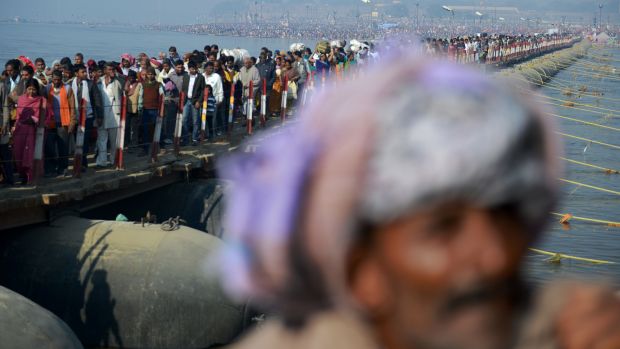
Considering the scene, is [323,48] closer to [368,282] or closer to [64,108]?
[64,108]

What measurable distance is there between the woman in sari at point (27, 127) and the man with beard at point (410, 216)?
499 inches

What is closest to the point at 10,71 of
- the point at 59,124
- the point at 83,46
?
the point at 59,124

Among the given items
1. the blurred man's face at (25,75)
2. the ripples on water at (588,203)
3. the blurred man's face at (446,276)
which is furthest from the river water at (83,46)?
the blurred man's face at (446,276)

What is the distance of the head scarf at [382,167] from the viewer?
1243 millimetres

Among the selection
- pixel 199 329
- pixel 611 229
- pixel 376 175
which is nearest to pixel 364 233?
pixel 376 175

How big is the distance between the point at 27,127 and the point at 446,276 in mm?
13012

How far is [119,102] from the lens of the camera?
16.3 metres

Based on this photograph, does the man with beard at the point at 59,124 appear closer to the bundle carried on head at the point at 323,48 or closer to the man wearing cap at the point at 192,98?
the man wearing cap at the point at 192,98

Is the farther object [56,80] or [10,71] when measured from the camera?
[10,71]

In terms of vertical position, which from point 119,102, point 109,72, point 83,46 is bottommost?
point 83,46

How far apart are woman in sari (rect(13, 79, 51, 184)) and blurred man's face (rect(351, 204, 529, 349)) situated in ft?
41.9

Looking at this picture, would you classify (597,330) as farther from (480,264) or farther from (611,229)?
(611,229)

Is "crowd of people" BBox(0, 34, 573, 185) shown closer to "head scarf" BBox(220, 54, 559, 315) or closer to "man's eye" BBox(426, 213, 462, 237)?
"head scarf" BBox(220, 54, 559, 315)

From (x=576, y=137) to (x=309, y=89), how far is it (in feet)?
38.0
